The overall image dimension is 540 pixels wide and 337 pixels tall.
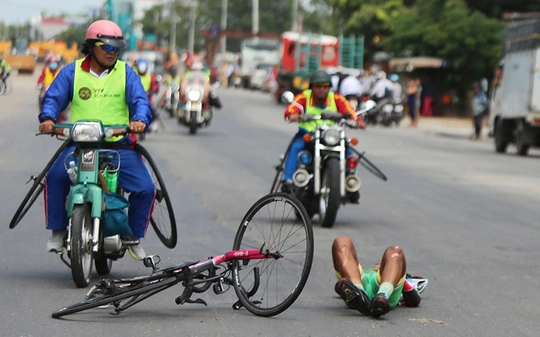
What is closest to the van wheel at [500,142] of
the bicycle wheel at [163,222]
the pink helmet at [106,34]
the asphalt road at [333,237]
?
the asphalt road at [333,237]

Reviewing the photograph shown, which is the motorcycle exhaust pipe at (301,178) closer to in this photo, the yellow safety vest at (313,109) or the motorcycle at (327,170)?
the motorcycle at (327,170)

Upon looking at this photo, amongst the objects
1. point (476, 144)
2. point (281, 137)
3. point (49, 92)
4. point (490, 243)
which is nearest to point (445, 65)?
point (476, 144)

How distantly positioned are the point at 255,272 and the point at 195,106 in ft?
68.6

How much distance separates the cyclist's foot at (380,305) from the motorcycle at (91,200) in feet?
5.78

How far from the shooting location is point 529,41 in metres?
26.9

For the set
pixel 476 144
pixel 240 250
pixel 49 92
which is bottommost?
pixel 476 144

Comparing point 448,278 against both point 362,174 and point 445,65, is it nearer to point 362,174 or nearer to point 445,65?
point 362,174

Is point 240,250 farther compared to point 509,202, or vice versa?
point 509,202

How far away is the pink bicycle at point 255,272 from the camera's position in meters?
6.93

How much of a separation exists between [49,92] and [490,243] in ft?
16.1

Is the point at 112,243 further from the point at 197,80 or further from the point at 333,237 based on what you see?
the point at 197,80

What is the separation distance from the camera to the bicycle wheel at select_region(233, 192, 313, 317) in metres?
6.96

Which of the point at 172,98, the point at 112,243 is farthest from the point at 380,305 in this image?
the point at 172,98

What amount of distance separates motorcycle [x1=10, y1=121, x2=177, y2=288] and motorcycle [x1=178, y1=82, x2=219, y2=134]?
19.6m
